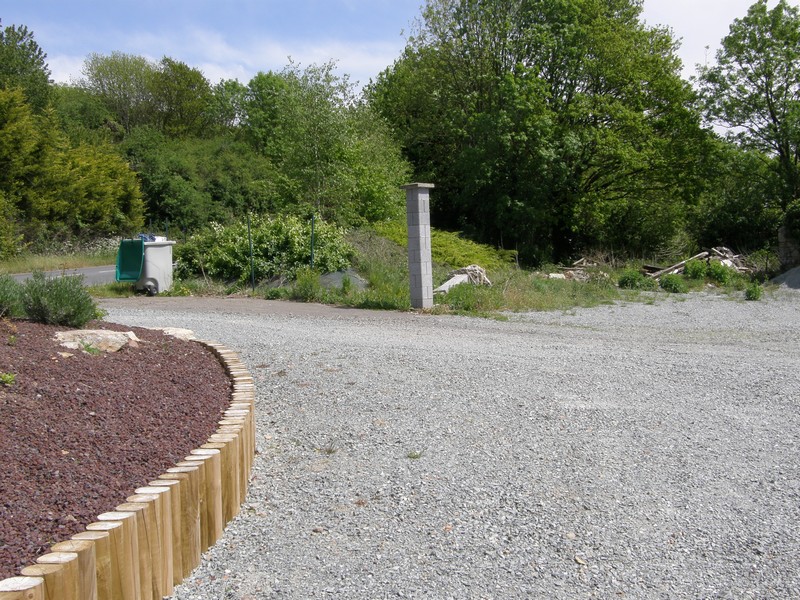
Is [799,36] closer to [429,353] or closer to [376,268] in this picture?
[376,268]

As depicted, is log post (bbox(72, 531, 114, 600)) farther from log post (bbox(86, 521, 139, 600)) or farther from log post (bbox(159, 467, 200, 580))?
log post (bbox(159, 467, 200, 580))

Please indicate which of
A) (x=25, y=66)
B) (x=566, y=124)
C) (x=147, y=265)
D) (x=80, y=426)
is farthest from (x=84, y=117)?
(x=80, y=426)

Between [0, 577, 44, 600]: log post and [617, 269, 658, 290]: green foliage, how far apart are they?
17611mm

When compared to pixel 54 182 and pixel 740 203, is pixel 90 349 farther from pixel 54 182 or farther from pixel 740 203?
pixel 54 182

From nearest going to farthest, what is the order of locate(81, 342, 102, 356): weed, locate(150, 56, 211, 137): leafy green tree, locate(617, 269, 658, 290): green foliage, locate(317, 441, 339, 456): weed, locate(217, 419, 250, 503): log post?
locate(217, 419, 250, 503): log post, locate(317, 441, 339, 456): weed, locate(81, 342, 102, 356): weed, locate(617, 269, 658, 290): green foliage, locate(150, 56, 211, 137): leafy green tree

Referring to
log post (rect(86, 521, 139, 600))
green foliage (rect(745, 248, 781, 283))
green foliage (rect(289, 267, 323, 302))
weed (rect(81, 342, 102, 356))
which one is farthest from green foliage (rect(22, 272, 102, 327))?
green foliage (rect(745, 248, 781, 283))

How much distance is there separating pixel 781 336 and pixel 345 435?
834cm

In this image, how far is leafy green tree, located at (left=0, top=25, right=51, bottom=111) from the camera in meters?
34.4

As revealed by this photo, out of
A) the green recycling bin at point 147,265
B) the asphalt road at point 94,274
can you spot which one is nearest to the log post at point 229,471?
the green recycling bin at point 147,265

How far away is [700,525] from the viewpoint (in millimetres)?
3996

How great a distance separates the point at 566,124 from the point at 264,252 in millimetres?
14705

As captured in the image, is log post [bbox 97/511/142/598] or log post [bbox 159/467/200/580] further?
log post [bbox 159/467/200/580]

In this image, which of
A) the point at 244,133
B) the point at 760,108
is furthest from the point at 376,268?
the point at 244,133

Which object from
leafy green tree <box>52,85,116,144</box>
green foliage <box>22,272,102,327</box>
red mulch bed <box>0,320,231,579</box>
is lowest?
red mulch bed <box>0,320,231,579</box>
